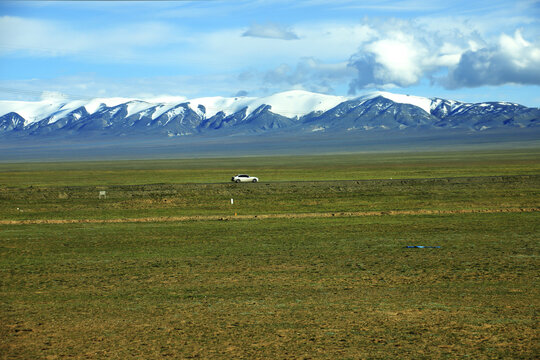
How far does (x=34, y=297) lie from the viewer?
16906 mm

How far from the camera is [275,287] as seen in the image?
58.0ft

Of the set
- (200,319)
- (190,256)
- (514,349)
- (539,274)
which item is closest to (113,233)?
(190,256)

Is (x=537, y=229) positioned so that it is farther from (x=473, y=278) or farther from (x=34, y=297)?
(x=34, y=297)

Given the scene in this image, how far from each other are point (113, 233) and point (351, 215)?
13.6 metres

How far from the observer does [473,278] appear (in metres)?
18.2

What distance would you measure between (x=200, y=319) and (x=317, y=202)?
30725 mm

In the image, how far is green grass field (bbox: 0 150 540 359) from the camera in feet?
41.6

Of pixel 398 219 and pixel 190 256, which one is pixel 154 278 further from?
pixel 398 219

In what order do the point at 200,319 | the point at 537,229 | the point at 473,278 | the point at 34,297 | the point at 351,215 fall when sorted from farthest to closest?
the point at 351,215 → the point at 537,229 → the point at 473,278 → the point at 34,297 → the point at 200,319

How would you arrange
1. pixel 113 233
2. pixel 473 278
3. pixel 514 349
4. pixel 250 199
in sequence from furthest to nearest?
pixel 250 199 → pixel 113 233 → pixel 473 278 → pixel 514 349

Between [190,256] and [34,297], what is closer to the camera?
[34,297]

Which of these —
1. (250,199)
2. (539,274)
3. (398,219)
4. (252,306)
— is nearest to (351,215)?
(398,219)

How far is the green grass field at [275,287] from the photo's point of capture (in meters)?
12.7

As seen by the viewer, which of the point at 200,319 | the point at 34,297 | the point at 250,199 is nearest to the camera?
the point at 200,319
